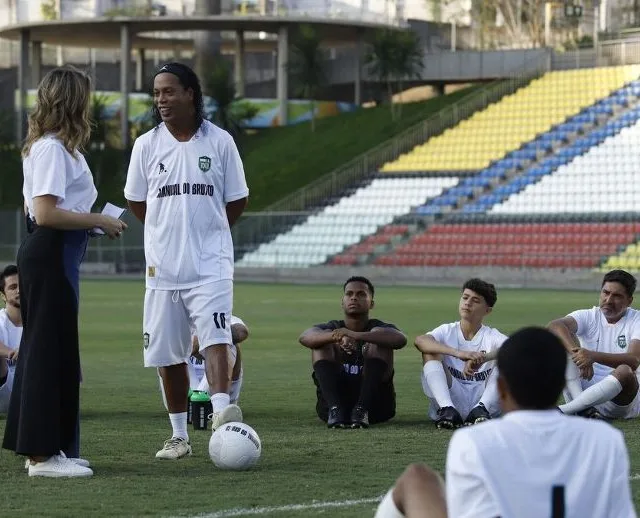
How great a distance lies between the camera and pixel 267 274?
44594mm

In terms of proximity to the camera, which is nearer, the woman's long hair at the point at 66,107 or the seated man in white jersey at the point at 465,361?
the woman's long hair at the point at 66,107

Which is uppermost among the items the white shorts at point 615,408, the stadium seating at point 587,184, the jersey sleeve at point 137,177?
the jersey sleeve at point 137,177

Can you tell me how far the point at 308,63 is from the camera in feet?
198

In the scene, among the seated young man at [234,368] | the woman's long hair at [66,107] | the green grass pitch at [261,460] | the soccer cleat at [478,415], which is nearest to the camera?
the green grass pitch at [261,460]

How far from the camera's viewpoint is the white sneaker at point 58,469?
26.5 ft

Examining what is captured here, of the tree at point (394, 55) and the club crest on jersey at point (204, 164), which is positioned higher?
the tree at point (394, 55)

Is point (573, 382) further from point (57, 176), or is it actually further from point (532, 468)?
point (532, 468)

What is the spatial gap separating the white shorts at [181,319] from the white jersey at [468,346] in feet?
8.47

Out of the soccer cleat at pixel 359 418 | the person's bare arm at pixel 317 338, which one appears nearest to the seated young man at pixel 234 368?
the person's bare arm at pixel 317 338

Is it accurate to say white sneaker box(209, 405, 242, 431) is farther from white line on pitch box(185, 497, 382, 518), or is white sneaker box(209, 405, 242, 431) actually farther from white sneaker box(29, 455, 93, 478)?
white line on pitch box(185, 497, 382, 518)

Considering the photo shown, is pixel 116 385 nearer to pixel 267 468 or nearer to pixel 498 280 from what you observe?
pixel 267 468

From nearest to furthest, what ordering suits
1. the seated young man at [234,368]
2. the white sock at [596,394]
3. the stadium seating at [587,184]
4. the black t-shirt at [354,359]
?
the white sock at [596,394], the black t-shirt at [354,359], the seated young man at [234,368], the stadium seating at [587,184]

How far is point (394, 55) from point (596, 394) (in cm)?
4978

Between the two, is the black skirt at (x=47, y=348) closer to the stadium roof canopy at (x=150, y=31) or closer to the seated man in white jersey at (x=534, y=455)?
the seated man in white jersey at (x=534, y=455)
